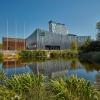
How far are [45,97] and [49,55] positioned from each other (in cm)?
4769

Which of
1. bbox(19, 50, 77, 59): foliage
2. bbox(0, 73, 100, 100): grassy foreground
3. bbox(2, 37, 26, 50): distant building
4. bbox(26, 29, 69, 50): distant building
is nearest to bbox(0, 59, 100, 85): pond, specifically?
bbox(0, 73, 100, 100): grassy foreground

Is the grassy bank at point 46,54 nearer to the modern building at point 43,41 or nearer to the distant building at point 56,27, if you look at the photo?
the modern building at point 43,41

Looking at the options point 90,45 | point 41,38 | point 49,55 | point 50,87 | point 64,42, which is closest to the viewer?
point 50,87

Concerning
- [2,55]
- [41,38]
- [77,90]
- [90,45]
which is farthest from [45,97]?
[41,38]

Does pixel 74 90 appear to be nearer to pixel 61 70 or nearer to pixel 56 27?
pixel 61 70

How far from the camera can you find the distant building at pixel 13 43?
69.0 metres

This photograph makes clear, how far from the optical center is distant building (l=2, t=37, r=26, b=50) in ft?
226

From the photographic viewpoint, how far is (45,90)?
572 centimetres

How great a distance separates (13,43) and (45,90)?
6677cm

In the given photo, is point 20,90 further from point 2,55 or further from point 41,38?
point 41,38

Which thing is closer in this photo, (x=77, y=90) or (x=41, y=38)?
(x=77, y=90)

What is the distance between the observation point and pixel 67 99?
478cm

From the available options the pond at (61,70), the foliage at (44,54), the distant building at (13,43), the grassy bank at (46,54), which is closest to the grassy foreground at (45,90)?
the pond at (61,70)

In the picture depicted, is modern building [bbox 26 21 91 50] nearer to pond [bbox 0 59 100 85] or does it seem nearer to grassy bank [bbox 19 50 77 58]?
grassy bank [bbox 19 50 77 58]
